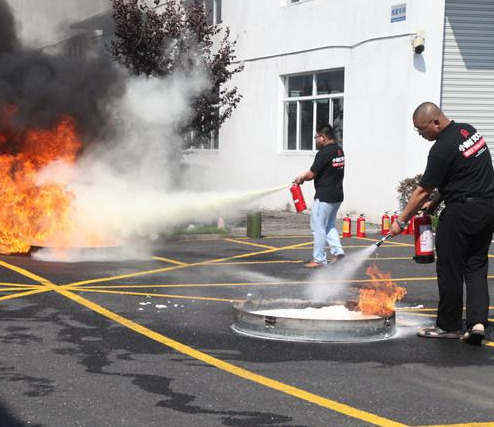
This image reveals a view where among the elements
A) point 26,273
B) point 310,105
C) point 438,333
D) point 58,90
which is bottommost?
point 438,333

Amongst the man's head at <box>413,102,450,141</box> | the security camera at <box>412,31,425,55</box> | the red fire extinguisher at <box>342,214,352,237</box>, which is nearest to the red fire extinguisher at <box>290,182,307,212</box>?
the red fire extinguisher at <box>342,214,352,237</box>

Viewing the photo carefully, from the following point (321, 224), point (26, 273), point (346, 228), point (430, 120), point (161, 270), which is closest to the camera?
point (430, 120)

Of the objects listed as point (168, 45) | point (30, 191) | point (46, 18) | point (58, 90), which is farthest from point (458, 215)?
point (168, 45)

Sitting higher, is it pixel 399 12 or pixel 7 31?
Answer: pixel 399 12

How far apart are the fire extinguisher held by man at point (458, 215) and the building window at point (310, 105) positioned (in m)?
13.6

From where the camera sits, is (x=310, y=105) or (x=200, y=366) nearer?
(x=200, y=366)

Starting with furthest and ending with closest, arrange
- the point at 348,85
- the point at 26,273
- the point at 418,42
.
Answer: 1. the point at 348,85
2. the point at 418,42
3. the point at 26,273

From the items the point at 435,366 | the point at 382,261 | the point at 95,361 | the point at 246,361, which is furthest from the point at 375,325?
the point at 382,261

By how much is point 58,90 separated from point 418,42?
331 inches

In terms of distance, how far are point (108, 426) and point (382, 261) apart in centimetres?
822

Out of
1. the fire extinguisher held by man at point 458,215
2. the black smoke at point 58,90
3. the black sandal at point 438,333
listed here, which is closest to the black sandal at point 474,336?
the fire extinguisher held by man at point 458,215

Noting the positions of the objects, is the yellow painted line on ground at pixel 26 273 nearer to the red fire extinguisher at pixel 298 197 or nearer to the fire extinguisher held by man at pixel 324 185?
the fire extinguisher held by man at pixel 324 185

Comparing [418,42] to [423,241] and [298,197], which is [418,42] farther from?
[423,241]

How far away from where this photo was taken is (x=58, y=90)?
13.1m
